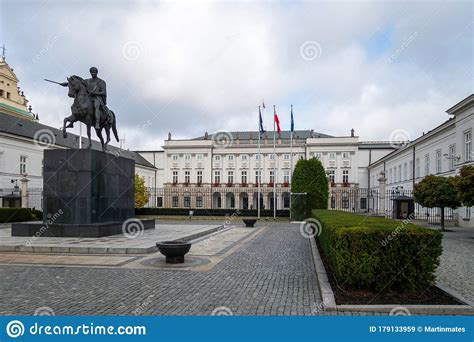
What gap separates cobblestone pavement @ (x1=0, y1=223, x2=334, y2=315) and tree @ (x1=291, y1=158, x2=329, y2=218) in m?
20.9

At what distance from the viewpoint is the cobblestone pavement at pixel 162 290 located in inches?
234

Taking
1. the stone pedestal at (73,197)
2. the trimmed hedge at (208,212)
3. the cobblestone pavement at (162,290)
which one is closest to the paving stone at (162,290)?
Result: the cobblestone pavement at (162,290)

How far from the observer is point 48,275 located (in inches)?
336

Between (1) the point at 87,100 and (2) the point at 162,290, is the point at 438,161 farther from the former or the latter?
(2) the point at 162,290

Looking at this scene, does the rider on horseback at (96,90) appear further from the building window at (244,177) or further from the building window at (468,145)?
the building window at (244,177)

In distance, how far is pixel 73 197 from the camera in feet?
48.1

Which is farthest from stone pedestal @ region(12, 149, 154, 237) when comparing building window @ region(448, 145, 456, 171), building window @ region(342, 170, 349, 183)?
building window @ region(342, 170, 349, 183)

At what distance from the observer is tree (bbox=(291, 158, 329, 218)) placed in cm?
3092

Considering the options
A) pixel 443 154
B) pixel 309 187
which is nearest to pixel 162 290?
pixel 309 187

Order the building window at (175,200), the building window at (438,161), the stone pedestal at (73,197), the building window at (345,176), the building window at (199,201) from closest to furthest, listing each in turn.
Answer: the stone pedestal at (73,197) < the building window at (438,161) < the building window at (199,201) < the building window at (345,176) < the building window at (175,200)

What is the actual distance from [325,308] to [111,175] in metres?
12.4

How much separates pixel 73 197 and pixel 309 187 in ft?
66.2

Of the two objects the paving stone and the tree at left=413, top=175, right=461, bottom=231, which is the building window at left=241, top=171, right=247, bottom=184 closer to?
the tree at left=413, top=175, right=461, bottom=231

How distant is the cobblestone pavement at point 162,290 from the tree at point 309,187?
2091 centimetres
